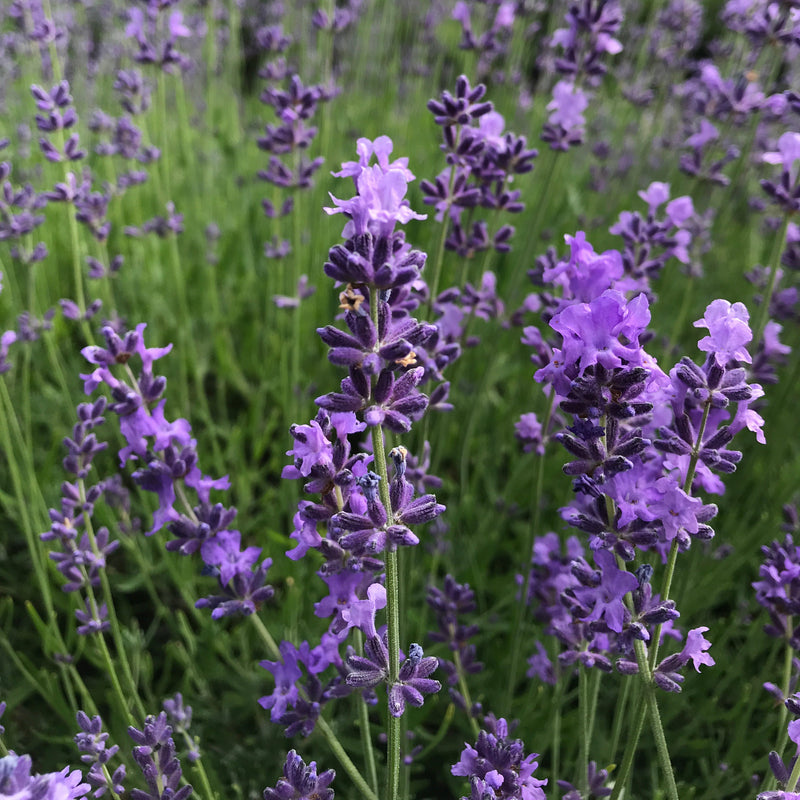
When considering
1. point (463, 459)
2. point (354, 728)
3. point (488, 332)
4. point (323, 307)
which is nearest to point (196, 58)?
point (323, 307)

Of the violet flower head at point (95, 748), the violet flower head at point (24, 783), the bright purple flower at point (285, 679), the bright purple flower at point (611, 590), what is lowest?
the violet flower head at point (95, 748)

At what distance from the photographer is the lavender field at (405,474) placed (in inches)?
42.6

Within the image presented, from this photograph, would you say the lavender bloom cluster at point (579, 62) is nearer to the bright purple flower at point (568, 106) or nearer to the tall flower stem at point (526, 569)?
the bright purple flower at point (568, 106)

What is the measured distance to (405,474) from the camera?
5.05 ft

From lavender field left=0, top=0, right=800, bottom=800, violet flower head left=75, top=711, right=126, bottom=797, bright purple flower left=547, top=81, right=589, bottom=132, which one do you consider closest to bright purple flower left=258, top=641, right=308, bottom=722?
lavender field left=0, top=0, right=800, bottom=800

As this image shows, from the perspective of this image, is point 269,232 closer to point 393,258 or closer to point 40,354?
point 40,354

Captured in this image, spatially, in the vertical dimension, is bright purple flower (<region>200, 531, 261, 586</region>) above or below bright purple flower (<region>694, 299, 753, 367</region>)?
below

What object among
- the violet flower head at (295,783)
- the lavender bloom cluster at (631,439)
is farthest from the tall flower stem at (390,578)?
the lavender bloom cluster at (631,439)

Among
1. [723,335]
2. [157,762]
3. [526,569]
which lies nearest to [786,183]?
[723,335]

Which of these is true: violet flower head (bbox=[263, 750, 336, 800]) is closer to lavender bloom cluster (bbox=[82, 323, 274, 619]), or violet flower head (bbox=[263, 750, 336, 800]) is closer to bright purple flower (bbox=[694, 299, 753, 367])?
lavender bloom cluster (bbox=[82, 323, 274, 619])

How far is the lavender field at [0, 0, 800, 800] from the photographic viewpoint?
3.55 feet

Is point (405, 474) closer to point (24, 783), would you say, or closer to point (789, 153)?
point (24, 783)

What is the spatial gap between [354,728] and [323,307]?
191 cm

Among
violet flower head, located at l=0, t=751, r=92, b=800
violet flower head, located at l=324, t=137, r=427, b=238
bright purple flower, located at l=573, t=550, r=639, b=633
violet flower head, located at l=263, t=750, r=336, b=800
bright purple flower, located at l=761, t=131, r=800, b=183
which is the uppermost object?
bright purple flower, located at l=761, t=131, r=800, b=183
